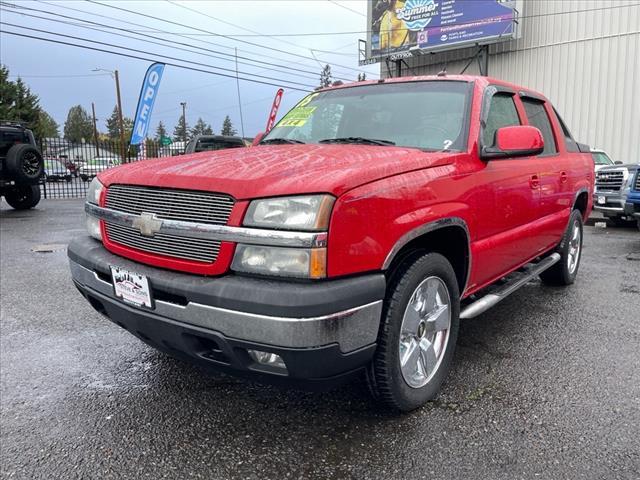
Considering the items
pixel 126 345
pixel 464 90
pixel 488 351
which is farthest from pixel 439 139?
pixel 126 345

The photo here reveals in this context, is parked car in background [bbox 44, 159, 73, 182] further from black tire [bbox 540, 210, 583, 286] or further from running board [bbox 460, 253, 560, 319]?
running board [bbox 460, 253, 560, 319]

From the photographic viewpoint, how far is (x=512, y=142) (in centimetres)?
305

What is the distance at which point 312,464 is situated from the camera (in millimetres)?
2318

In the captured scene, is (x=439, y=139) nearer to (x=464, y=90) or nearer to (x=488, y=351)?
(x=464, y=90)

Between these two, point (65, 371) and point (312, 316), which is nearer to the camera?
point (312, 316)

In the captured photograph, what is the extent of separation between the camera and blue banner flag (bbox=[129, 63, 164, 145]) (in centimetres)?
1452

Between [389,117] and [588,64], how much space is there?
18.3 meters

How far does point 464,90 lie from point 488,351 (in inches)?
69.9

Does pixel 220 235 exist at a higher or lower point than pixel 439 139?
lower

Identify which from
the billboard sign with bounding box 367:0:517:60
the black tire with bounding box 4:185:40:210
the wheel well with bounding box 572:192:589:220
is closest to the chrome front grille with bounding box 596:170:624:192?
the wheel well with bounding box 572:192:589:220

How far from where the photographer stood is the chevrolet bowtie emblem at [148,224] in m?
2.44

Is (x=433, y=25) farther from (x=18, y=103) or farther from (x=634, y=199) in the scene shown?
(x=18, y=103)

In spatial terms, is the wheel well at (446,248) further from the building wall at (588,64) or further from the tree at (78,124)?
the tree at (78,124)

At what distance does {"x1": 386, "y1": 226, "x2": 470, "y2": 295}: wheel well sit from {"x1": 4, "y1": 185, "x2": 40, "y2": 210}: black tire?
1321 cm
